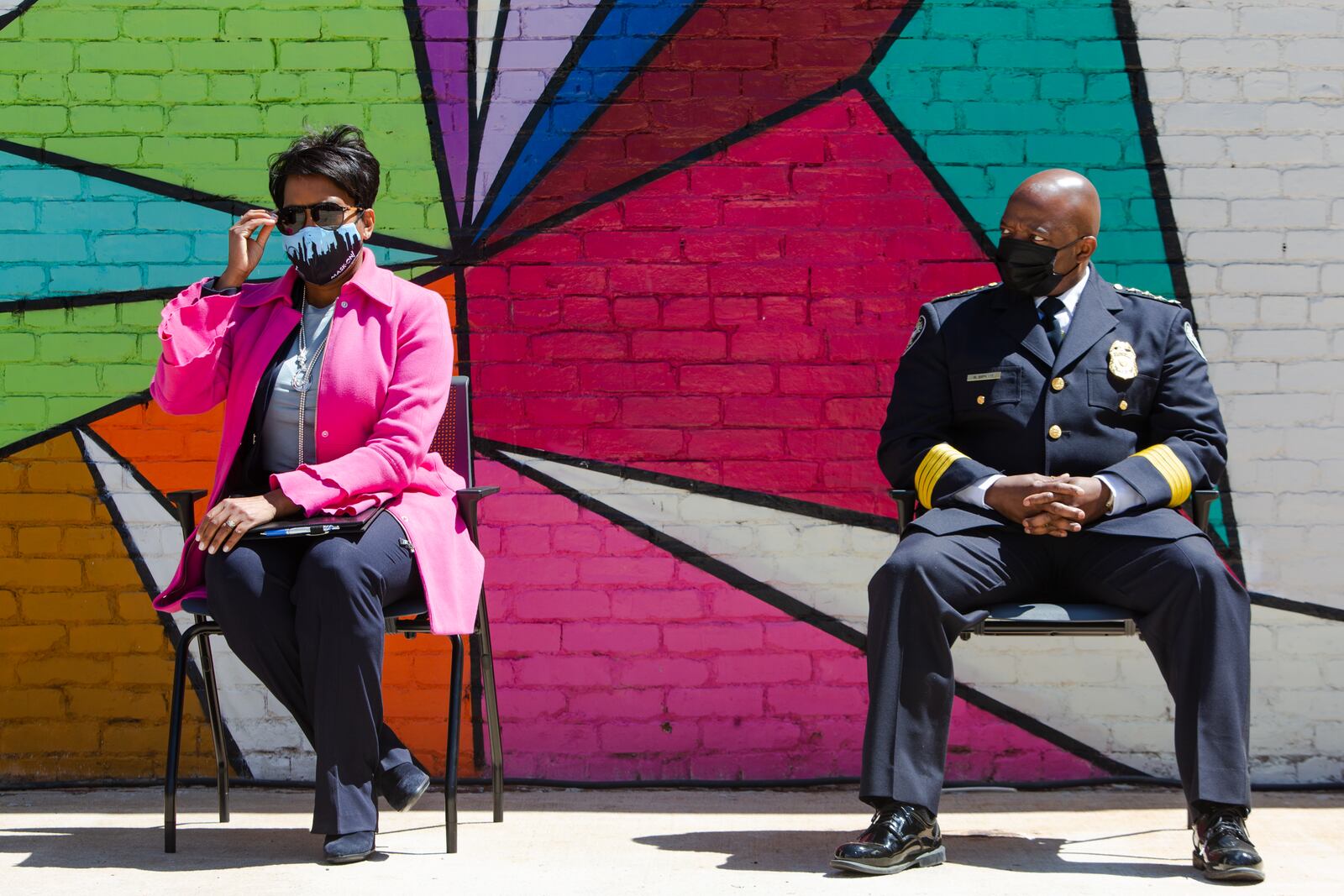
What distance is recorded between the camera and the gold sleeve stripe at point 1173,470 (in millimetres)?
3283

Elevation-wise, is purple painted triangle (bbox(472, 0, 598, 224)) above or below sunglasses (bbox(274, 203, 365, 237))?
above

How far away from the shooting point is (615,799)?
406cm

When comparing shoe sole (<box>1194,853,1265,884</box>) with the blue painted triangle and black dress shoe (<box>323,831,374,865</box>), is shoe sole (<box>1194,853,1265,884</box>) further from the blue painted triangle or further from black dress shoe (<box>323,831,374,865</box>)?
the blue painted triangle

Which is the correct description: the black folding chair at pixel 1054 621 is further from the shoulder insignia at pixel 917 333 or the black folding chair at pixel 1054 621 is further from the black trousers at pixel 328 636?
the black trousers at pixel 328 636

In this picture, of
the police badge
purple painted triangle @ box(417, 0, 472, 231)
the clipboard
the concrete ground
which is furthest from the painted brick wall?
the clipboard

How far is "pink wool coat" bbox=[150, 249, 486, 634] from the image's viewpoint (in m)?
3.41

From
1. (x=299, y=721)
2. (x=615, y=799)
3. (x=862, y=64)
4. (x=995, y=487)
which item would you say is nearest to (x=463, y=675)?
(x=615, y=799)

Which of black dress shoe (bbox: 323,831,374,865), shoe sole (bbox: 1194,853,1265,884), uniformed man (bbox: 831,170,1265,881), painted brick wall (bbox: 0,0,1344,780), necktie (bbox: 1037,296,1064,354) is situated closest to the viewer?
shoe sole (bbox: 1194,853,1265,884)

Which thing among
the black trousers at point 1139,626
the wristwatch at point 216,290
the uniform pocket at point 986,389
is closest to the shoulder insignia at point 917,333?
the uniform pocket at point 986,389

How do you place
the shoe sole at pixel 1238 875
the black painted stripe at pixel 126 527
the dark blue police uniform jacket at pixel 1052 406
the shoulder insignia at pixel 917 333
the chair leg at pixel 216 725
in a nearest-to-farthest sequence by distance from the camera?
the shoe sole at pixel 1238 875, the dark blue police uniform jacket at pixel 1052 406, the shoulder insignia at pixel 917 333, the chair leg at pixel 216 725, the black painted stripe at pixel 126 527

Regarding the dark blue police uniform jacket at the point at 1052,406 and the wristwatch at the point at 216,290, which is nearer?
the dark blue police uniform jacket at the point at 1052,406

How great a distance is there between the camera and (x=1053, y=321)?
3506mm

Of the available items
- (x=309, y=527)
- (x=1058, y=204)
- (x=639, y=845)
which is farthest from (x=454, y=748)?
(x=1058, y=204)

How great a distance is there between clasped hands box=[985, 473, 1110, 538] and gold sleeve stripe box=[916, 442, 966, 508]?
154 millimetres
